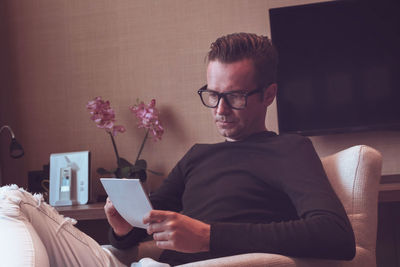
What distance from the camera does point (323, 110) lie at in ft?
8.10

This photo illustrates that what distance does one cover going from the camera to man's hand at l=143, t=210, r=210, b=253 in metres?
1.06

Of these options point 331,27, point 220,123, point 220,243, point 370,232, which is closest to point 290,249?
point 220,243

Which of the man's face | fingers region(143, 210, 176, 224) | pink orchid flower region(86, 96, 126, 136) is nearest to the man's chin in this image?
the man's face

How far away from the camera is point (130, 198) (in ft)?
3.78

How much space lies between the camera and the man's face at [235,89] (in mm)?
1380

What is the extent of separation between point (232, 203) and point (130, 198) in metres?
0.29

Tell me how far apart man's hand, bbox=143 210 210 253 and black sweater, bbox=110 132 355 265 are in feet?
0.08

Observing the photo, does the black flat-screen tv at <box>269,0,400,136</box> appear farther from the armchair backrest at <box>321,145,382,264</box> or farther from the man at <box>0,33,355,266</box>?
the armchair backrest at <box>321,145,382,264</box>

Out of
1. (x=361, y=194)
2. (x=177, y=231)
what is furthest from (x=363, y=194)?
(x=177, y=231)

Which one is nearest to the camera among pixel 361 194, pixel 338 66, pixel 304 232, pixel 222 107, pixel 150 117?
pixel 304 232

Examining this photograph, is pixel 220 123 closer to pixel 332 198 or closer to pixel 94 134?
pixel 332 198

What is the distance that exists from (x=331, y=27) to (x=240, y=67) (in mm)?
1251

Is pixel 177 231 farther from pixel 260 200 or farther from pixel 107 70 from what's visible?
pixel 107 70

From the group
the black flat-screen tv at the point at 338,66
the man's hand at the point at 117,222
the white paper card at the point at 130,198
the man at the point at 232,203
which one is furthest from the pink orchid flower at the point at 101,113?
the white paper card at the point at 130,198
